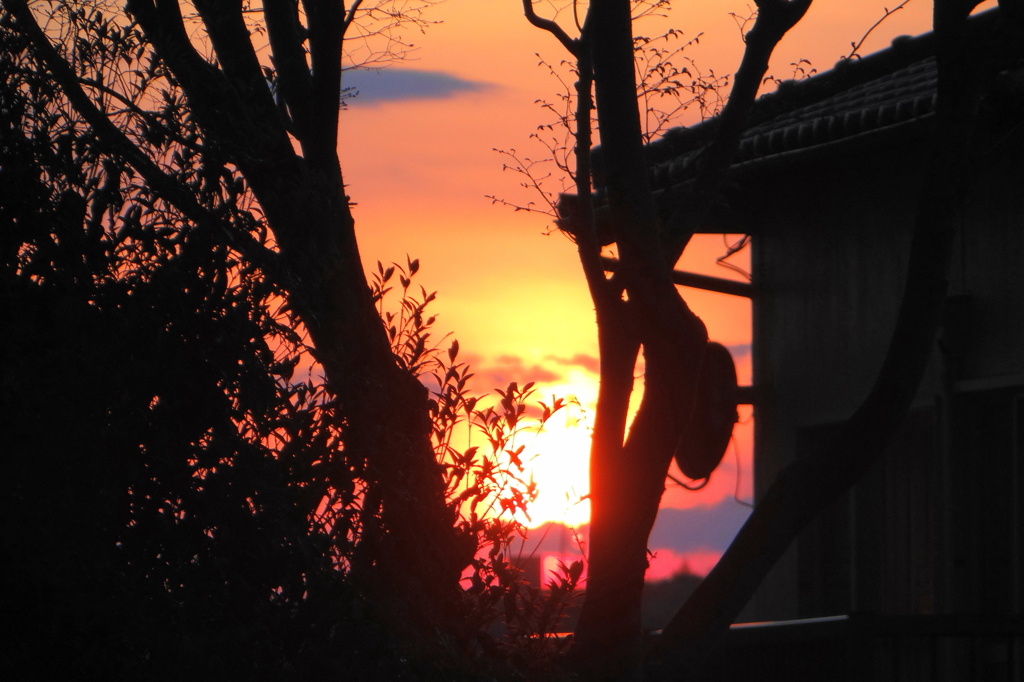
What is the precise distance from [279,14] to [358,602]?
10.3ft

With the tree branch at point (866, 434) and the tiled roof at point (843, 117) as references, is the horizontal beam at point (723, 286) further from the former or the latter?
the tree branch at point (866, 434)

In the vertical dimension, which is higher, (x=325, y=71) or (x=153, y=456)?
(x=325, y=71)

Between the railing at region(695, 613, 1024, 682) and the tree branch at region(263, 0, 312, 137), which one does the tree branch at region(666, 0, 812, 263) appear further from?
the railing at region(695, 613, 1024, 682)

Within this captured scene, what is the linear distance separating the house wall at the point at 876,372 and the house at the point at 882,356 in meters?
0.01

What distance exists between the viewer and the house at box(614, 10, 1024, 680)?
6.18 m

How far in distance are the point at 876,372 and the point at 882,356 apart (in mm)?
133

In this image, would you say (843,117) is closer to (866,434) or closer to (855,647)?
(866,434)

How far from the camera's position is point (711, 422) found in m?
9.47

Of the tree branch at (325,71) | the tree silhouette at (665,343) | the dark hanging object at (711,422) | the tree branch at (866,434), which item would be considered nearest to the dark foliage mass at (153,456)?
the tree branch at (325,71)

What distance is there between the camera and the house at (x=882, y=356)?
618cm

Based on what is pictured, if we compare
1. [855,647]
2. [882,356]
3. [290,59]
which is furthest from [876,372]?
[290,59]

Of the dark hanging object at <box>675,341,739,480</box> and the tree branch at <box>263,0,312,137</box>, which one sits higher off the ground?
the tree branch at <box>263,0,312,137</box>

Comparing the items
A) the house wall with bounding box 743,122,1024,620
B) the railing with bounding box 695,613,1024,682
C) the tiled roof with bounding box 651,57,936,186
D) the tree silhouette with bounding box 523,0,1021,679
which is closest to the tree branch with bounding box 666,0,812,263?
the tree silhouette with bounding box 523,0,1021,679

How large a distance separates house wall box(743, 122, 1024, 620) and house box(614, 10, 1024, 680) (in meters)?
0.01
